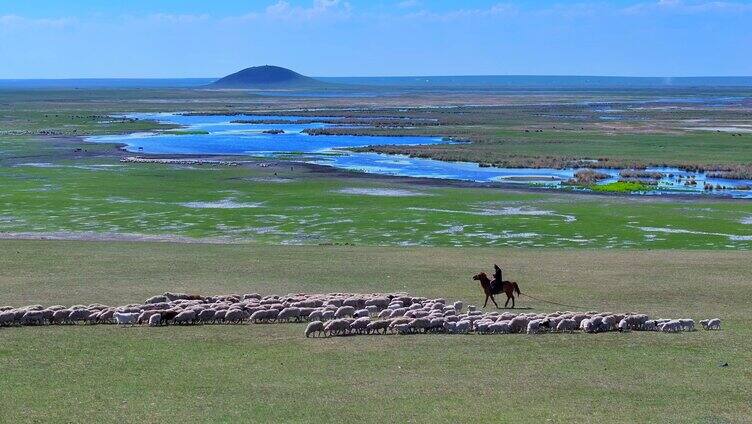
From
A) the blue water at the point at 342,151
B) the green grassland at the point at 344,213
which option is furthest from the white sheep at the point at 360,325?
the blue water at the point at 342,151

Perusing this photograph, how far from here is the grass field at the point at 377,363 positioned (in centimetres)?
1795

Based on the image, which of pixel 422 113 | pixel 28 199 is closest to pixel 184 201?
pixel 28 199

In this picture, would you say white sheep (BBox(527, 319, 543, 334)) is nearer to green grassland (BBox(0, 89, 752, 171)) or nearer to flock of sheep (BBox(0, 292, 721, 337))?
flock of sheep (BBox(0, 292, 721, 337))

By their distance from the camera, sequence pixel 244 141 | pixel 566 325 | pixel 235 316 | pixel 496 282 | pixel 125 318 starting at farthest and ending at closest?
pixel 244 141
pixel 496 282
pixel 235 316
pixel 125 318
pixel 566 325

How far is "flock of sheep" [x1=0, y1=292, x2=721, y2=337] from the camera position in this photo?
25.1 metres

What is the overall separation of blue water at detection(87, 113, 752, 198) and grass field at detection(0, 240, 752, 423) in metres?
36.7

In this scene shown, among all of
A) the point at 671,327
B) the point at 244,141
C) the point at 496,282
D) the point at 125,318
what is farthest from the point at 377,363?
the point at 244,141

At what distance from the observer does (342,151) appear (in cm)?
9675

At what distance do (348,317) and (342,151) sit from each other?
70749 millimetres

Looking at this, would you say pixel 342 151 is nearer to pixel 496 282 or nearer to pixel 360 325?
pixel 496 282

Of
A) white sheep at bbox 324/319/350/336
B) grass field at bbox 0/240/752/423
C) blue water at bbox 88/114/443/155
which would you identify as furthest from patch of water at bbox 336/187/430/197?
white sheep at bbox 324/319/350/336

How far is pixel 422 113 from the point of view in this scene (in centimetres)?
17162

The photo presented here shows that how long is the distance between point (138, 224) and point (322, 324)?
92.9 feet

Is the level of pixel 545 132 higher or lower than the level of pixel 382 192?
lower
